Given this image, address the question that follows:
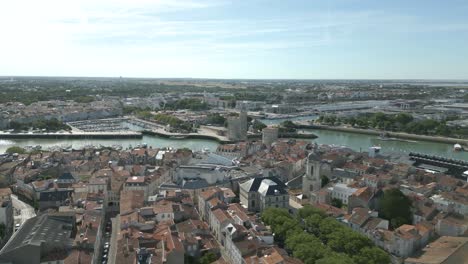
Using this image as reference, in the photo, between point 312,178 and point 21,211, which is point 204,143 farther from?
point 21,211

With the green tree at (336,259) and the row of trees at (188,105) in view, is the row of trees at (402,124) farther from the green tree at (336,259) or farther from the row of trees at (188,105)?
the green tree at (336,259)

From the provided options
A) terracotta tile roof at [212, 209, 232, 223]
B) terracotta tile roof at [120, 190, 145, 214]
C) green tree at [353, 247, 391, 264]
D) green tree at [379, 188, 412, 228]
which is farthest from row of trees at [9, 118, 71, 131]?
green tree at [353, 247, 391, 264]

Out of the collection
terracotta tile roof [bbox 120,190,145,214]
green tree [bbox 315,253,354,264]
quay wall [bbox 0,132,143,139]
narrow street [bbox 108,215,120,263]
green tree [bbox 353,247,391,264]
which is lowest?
quay wall [bbox 0,132,143,139]

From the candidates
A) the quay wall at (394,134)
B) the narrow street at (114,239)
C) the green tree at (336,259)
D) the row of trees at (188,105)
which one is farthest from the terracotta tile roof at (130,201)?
the row of trees at (188,105)

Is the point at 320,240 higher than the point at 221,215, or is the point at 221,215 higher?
the point at 221,215

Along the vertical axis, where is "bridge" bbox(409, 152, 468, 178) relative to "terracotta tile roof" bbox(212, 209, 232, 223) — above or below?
below

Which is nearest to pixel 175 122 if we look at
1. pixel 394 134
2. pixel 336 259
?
pixel 394 134

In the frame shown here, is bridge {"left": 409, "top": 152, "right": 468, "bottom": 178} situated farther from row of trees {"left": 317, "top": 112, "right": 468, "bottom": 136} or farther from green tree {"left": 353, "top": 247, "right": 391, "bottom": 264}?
row of trees {"left": 317, "top": 112, "right": 468, "bottom": 136}
